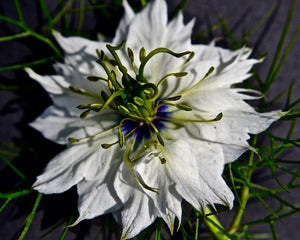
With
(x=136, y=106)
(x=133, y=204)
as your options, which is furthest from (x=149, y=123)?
(x=133, y=204)

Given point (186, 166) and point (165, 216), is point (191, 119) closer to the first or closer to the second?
point (186, 166)

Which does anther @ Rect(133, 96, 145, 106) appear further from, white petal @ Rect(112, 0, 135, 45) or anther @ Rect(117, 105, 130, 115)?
white petal @ Rect(112, 0, 135, 45)

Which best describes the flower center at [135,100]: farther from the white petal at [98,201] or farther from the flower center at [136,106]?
the white petal at [98,201]

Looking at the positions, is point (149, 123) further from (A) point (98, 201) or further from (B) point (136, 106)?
(A) point (98, 201)

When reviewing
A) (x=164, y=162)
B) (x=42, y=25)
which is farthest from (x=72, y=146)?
(x=42, y=25)

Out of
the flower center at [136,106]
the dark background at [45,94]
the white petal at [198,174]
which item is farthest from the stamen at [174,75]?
the dark background at [45,94]

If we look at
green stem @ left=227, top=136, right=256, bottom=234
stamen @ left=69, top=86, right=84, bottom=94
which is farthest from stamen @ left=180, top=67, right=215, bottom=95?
green stem @ left=227, top=136, right=256, bottom=234

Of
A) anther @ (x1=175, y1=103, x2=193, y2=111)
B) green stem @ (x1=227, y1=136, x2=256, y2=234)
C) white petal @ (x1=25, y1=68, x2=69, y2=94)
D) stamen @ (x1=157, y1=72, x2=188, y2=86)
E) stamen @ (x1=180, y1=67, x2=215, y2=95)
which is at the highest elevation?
white petal @ (x1=25, y1=68, x2=69, y2=94)
